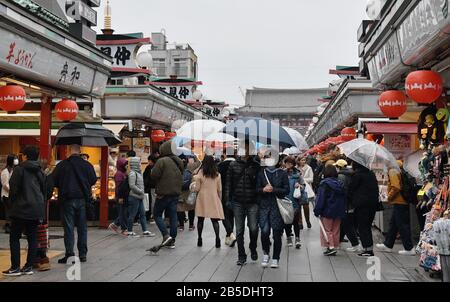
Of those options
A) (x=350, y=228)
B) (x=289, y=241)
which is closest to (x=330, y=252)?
(x=350, y=228)

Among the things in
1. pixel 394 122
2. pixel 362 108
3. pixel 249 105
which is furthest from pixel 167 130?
pixel 249 105

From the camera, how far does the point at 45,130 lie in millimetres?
12414

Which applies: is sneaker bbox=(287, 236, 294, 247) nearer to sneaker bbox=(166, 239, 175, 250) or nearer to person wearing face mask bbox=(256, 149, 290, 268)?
sneaker bbox=(166, 239, 175, 250)

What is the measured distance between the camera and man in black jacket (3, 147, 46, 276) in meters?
8.17

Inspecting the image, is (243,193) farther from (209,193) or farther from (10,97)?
(10,97)

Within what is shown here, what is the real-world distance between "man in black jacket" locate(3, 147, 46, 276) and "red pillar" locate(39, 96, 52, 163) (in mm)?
3832

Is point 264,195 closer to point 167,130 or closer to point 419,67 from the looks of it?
point 419,67

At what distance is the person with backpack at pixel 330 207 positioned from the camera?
1027 cm

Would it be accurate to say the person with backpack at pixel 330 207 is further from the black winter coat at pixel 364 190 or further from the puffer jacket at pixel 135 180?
the puffer jacket at pixel 135 180

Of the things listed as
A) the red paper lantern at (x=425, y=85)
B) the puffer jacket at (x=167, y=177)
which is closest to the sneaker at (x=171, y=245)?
the puffer jacket at (x=167, y=177)

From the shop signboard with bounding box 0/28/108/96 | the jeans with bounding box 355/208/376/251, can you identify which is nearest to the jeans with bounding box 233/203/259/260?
the jeans with bounding box 355/208/376/251

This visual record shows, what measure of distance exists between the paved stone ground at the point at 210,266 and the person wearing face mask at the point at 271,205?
1.10ft

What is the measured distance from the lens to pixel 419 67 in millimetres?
9391

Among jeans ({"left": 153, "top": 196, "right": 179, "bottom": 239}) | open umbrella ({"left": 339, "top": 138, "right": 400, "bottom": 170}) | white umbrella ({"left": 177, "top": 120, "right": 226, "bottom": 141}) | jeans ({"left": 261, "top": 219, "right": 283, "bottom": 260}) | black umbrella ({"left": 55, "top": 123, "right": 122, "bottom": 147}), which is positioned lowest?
jeans ({"left": 261, "top": 219, "right": 283, "bottom": 260})
